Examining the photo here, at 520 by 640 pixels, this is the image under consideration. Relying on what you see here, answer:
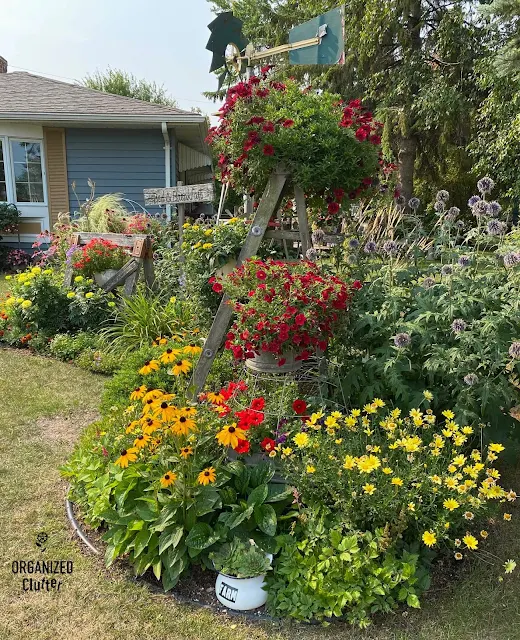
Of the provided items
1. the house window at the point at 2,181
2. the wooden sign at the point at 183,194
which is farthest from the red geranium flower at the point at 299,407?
the house window at the point at 2,181

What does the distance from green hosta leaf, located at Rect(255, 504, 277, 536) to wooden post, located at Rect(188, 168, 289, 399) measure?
1.00m

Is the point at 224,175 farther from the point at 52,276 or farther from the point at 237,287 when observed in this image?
the point at 52,276

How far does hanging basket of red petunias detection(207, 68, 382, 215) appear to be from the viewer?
3074mm

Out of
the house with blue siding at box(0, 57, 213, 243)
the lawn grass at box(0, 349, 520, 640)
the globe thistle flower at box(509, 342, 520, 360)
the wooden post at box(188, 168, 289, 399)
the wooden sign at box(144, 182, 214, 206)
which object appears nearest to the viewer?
the lawn grass at box(0, 349, 520, 640)

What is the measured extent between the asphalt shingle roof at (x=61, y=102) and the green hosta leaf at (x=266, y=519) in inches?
348

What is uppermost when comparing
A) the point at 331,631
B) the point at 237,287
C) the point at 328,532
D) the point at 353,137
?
the point at 353,137

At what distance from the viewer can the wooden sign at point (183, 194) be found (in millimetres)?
5289

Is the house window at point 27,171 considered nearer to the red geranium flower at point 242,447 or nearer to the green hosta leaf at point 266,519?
the red geranium flower at point 242,447

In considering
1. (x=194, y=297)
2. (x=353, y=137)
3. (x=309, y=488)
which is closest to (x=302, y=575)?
(x=309, y=488)

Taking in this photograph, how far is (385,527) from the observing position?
215 cm

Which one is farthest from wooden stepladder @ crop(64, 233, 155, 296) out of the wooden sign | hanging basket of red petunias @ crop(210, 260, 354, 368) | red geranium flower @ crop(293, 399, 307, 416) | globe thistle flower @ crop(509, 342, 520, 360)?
globe thistle flower @ crop(509, 342, 520, 360)

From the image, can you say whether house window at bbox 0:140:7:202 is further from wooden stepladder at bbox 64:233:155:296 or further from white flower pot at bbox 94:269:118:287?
white flower pot at bbox 94:269:118:287

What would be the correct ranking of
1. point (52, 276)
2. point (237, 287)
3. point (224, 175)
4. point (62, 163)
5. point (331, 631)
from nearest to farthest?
point (331, 631)
point (237, 287)
point (224, 175)
point (52, 276)
point (62, 163)

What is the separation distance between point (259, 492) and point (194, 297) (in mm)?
2371
